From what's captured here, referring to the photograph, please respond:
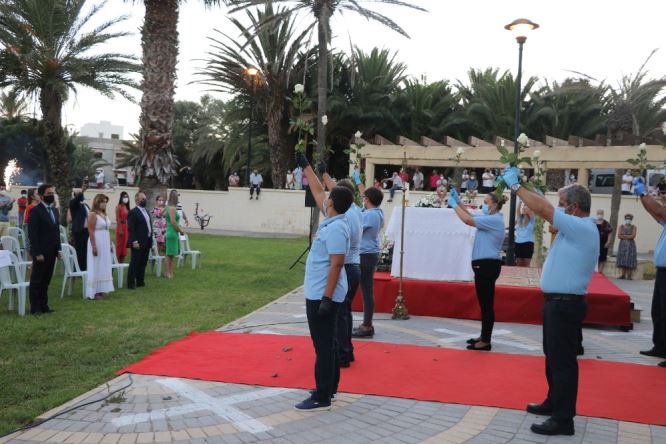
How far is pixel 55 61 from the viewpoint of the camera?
58.1 feet

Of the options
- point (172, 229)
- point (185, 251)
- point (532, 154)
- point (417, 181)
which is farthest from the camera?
point (417, 181)

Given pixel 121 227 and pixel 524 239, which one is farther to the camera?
pixel 524 239

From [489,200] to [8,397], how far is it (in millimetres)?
5352

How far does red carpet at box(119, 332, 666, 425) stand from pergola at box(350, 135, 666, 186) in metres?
10.1

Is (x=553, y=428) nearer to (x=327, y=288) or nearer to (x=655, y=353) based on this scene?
(x=327, y=288)

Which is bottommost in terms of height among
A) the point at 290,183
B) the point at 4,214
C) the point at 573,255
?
the point at 4,214

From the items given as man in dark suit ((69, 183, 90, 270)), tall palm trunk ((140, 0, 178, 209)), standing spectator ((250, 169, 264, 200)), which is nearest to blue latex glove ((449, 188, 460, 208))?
man in dark suit ((69, 183, 90, 270))

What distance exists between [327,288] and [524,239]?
9240mm

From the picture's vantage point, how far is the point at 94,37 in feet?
60.7

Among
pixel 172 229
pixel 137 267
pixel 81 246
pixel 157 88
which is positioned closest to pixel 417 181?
pixel 157 88

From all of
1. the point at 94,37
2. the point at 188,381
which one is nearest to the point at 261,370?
the point at 188,381

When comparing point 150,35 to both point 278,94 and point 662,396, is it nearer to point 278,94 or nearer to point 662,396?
point 662,396

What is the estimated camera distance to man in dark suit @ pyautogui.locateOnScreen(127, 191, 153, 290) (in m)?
11.3

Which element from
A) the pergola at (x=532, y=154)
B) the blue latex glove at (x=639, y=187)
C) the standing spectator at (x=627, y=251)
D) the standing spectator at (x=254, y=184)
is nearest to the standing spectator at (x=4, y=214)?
the pergola at (x=532, y=154)
